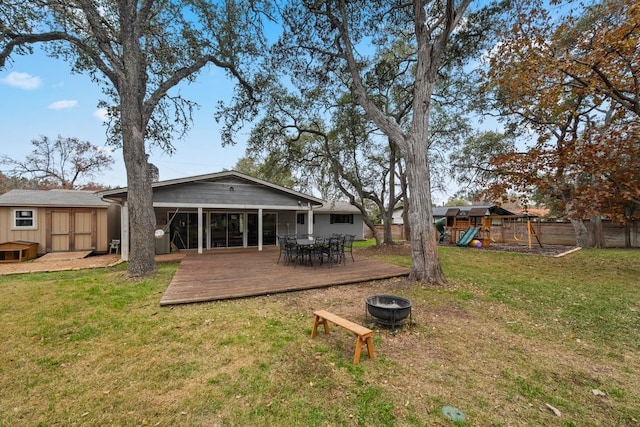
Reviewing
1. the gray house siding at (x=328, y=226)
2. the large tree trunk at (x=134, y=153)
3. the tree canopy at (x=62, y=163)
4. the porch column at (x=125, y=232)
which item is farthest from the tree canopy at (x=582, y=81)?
the tree canopy at (x=62, y=163)

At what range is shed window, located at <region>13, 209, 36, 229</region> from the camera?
11.5m

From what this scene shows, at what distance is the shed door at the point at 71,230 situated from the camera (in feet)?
39.4

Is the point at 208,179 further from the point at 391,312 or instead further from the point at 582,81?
the point at 582,81

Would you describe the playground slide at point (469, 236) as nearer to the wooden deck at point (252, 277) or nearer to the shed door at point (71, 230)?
the wooden deck at point (252, 277)

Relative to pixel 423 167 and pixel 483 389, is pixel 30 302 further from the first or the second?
pixel 423 167

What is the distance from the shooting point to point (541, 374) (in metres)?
3.00

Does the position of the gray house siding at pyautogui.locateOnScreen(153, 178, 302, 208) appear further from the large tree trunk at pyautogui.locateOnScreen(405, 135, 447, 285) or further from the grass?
the large tree trunk at pyautogui.locateOnScreen(405, 135, 447, 285)

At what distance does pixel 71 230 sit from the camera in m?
12.4

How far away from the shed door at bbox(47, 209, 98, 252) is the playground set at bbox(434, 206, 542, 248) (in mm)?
19589

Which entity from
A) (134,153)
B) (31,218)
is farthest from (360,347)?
(31,218)

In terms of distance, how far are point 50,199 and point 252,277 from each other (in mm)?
11627

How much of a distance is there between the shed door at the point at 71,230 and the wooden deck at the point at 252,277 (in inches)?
278

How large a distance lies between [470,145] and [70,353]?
18.0 meters

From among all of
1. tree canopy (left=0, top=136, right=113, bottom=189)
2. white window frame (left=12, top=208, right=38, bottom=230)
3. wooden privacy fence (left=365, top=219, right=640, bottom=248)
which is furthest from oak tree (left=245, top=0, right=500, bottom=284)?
tree canopy (left=0, top=136, right=113, bottom=189)
